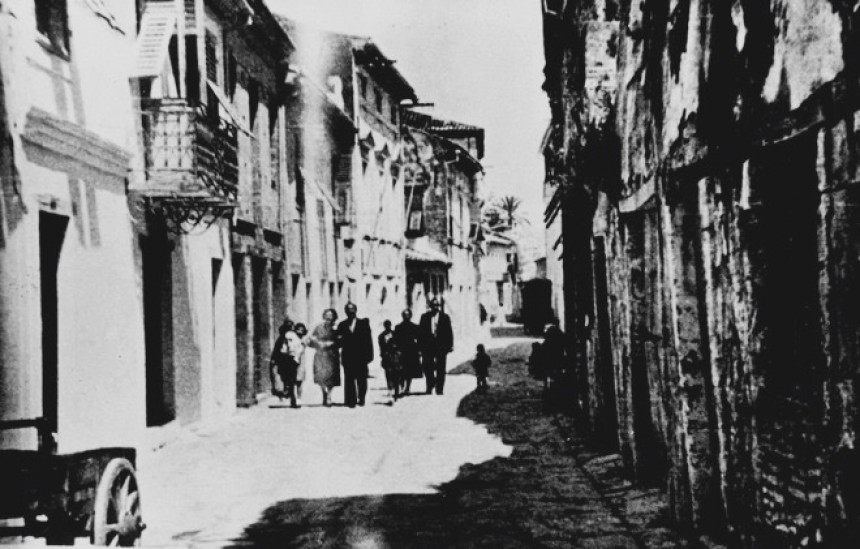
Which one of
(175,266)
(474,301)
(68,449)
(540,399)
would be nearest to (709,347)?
(68,449)

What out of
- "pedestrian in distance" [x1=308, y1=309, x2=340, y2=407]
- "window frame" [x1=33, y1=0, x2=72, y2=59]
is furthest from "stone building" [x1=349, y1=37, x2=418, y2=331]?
"window frame" [x1=33, y1=0, x2=72, y2=59]

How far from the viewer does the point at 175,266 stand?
13.4 meters

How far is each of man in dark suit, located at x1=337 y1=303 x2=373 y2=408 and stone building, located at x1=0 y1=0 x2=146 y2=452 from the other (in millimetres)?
5026

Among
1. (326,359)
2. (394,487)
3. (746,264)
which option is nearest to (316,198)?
(326,359)

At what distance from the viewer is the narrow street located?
288 inches

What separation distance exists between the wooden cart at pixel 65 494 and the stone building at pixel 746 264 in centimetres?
367

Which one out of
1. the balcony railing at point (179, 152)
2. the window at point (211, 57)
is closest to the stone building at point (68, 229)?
the balcony railing at point (179, 152)

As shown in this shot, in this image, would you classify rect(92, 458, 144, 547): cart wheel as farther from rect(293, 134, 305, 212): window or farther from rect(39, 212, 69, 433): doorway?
rect(293, 134, 305, 212): window

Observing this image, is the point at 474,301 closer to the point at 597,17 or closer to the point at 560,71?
the point at 560,71

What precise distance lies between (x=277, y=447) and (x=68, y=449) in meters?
2.93

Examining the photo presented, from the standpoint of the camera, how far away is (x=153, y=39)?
1212 centimetres

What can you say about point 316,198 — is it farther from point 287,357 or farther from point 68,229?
point 68,229

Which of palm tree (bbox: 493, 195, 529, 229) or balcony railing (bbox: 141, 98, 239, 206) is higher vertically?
palm tree (bbox: 493, 195, 529, 229)

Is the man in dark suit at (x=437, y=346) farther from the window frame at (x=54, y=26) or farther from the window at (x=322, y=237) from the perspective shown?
the window frame at (x=54, y=26)
